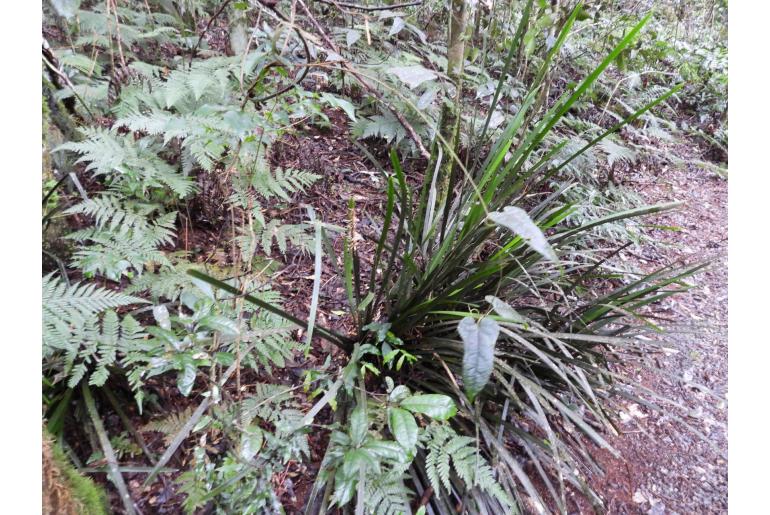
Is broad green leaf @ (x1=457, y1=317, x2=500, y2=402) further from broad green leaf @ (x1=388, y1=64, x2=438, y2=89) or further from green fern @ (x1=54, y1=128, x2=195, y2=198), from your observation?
green fern @ (x1=54, y1=128, x2=195, y2=198)

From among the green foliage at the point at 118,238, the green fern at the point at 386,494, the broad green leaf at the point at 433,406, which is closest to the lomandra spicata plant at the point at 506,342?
the green fern at the point at 386,494

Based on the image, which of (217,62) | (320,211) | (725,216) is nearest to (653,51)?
(725,216)

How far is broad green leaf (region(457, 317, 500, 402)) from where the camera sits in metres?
0.78

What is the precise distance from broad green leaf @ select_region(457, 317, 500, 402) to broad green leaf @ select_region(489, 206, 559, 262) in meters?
0.20

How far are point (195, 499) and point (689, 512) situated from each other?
173cm

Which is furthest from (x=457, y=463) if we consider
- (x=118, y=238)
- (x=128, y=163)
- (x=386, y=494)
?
(x=128, y=163)

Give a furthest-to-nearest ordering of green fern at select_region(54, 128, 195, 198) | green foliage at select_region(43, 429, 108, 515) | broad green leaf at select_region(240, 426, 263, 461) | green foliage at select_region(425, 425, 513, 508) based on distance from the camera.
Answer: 1. green fern at select_region(54, 128, 195, 198)
2. green foliage at select_region(425, 425, 513, 508)
3. broad green leaf at select_region(240, 426, 263, 461)
4. green foliage at select_region(43, 429, 108, 515)

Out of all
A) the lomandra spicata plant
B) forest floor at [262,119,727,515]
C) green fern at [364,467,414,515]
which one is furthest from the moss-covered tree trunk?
green fern at [364,467,414,515]

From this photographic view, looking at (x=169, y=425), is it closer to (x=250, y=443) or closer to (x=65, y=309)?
(x=250, y=443)

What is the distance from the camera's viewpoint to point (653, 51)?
373 centimetres

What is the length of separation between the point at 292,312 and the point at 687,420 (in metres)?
1.84

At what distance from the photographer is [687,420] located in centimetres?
186

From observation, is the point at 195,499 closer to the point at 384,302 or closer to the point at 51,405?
the point at 51,405

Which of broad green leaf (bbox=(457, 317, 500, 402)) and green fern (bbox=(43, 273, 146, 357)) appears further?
green fern (bbox=(43, 273, 146, 357))
